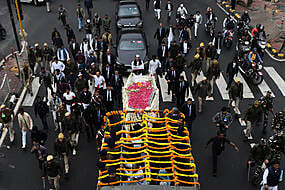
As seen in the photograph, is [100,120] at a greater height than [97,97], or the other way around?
[97,97]

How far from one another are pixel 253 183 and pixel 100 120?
20.3ft

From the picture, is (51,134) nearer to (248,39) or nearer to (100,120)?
(100,120)

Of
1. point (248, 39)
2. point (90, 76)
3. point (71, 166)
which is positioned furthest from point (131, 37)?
point (71, 166)

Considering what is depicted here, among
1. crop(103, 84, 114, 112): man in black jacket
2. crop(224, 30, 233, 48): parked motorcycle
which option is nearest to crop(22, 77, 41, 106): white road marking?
crop(103, 84, 114, 112): man in black jacket

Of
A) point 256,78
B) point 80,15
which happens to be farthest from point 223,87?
point 80,15

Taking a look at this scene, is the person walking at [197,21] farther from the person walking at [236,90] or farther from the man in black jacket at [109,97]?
the man in black jacket at [109,97]

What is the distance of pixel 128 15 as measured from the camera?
24156mm

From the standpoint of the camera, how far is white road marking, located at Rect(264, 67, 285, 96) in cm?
1859

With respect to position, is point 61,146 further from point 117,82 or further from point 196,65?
point 196,65

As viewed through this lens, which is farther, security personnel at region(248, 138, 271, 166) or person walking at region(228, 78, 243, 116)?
person walking at region(228, 78, 243, 116)

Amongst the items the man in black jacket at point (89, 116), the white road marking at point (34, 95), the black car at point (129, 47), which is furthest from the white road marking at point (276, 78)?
the white road marking at point (34, 95)

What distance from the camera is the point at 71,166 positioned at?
13.8m

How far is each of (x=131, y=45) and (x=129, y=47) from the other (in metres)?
0.19

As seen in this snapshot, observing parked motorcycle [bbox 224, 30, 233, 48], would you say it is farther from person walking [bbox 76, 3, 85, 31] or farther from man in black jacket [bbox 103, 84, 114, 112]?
man in black jacket [bbox 103, 84, 114, 112]
